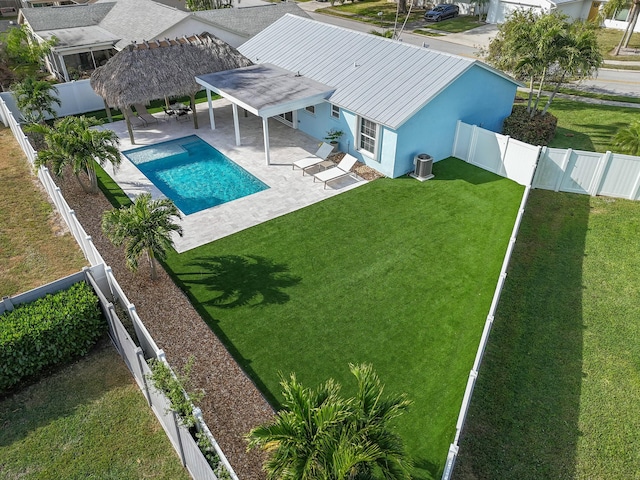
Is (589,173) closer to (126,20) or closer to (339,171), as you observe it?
(339,171)

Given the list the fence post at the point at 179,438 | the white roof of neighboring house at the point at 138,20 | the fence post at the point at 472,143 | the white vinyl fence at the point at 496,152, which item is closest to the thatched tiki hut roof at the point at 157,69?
the white roof of neighboring house at the point at 138,20

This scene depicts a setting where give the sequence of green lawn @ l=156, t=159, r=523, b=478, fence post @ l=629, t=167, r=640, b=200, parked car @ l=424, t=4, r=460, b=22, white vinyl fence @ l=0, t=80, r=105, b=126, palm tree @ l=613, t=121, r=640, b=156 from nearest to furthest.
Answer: green lawn @ l=156, t=159, r=523, b=478 < fence post @ l=629, t=167, r=640, b=200 < palm tree @ l=613, t=121, r=640, b=156 < white vinyl fence @ l=0, t=80, r=105, b=126 < parked car @ l=424, t=4, r=460, b=22

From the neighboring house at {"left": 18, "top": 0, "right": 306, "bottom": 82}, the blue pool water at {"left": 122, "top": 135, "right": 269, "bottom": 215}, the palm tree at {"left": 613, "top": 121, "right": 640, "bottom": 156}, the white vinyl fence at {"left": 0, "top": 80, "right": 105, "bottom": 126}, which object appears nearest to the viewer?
the blue pool water at {"left": 122, "top": 135, "right": 269, "bottom": 215}

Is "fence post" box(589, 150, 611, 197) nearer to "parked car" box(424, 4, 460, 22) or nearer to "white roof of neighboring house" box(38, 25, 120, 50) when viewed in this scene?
"white roof of neighboring house" box(38, 25, 120, 50)

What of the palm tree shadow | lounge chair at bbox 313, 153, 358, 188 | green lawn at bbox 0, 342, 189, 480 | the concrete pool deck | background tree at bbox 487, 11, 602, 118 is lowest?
green lawn at bbox 0, 342, 189, 480

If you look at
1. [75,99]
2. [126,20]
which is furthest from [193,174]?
[126,20]

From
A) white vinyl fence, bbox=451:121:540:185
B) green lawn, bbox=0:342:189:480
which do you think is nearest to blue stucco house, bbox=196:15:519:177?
Answer: white vinyl fence, bbox=451:121:540:185
